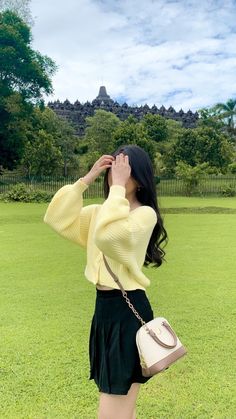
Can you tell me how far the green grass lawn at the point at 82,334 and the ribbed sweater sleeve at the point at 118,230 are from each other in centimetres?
125

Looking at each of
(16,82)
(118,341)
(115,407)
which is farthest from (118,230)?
(16,82)

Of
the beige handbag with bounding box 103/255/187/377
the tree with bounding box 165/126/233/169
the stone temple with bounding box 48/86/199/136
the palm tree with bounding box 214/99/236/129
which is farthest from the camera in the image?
the stone temple with bounding box 48/86/199/136

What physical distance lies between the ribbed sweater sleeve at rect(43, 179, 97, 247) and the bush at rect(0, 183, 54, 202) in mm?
16786

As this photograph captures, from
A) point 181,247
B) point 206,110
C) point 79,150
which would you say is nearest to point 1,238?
point 181,247

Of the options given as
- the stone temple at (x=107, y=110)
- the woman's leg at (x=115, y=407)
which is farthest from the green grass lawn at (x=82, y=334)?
the stone temple at (x=107, y=110)

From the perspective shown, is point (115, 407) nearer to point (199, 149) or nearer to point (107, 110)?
point (199, 149)

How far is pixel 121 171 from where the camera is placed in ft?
5.88

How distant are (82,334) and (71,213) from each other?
1958 millimetres

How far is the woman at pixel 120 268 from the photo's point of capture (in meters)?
1.69

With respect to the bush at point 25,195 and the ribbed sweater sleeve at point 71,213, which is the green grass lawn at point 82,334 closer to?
the ribbed sweater sleeve at point 71,213

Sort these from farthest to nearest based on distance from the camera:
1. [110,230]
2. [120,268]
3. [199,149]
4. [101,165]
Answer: [199,149] → [101,165] → [120,268] → [110,230]

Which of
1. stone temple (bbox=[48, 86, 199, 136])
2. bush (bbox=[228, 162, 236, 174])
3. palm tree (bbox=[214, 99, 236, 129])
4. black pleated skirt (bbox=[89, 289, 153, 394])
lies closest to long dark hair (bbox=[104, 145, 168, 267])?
black pleated skirt (bbox=[89, 289, 153, 394])

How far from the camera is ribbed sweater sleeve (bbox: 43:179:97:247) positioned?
194 cm

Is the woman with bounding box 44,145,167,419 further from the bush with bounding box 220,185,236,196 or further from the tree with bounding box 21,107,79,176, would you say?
the tree with bounding box 21,107,79,176
